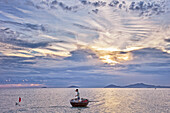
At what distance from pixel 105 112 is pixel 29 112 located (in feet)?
87.8

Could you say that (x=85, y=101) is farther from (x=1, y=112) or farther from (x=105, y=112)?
(x=1, y=112)

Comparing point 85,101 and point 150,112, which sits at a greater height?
point 85,101

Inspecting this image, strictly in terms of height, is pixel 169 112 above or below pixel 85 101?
below

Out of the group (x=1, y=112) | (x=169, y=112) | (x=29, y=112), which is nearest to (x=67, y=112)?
(x=29, y=112)

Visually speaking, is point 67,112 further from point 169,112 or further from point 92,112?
point 169,112

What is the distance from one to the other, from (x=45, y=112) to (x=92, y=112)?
54.7 feet

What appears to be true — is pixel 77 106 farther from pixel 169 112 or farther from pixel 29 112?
pixel 169 112

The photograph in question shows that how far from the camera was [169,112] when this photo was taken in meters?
64.9

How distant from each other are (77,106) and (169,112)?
113 feet

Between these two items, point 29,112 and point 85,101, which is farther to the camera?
point 85,101

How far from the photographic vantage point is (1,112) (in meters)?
63.3

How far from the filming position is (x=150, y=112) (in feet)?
214

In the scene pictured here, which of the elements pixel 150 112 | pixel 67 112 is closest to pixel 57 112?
pixel 67 112

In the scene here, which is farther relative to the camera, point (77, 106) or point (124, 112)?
point (77, 106)
